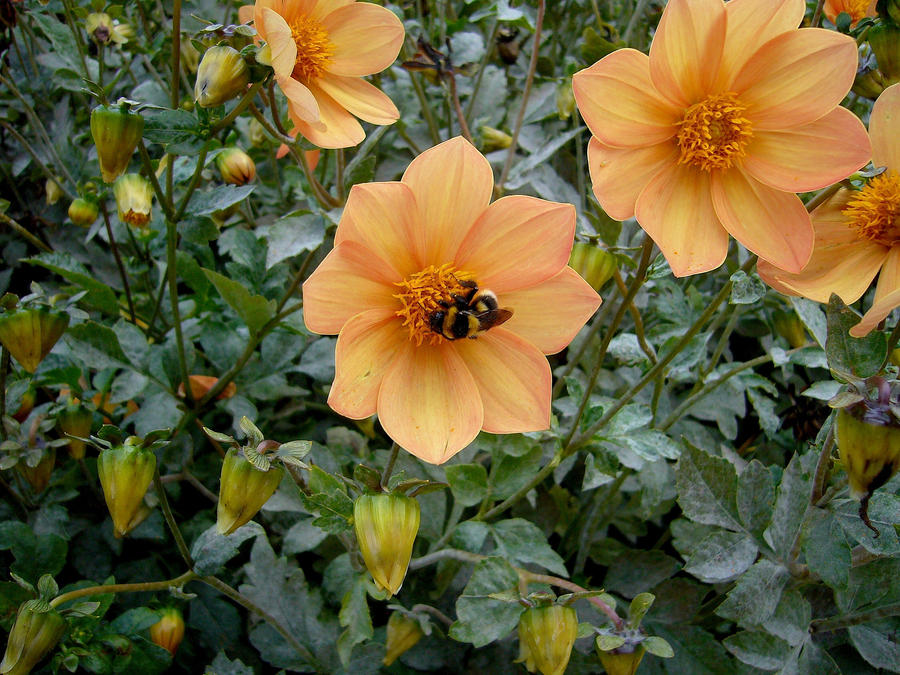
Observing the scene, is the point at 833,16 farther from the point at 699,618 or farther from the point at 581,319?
the point at 699,618

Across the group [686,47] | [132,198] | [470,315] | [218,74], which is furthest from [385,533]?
[132,198]

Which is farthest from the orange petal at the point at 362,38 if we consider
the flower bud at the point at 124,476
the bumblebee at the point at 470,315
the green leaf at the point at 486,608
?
the green leaf at the point at 486,608

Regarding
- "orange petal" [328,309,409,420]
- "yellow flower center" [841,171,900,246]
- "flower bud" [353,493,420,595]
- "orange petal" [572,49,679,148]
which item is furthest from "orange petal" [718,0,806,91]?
"flower bud" [353,493,420,595]

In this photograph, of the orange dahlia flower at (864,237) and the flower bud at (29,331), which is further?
the flower bud at (29,331)

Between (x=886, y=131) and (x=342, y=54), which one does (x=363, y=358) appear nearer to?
(x=342, y=54)

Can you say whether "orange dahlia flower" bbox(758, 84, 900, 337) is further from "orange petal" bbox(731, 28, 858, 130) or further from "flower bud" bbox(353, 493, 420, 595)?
"flower bud" bbox(353, 493, 420, 595)

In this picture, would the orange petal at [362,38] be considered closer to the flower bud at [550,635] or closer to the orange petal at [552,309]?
the orange petal at [552,309]
